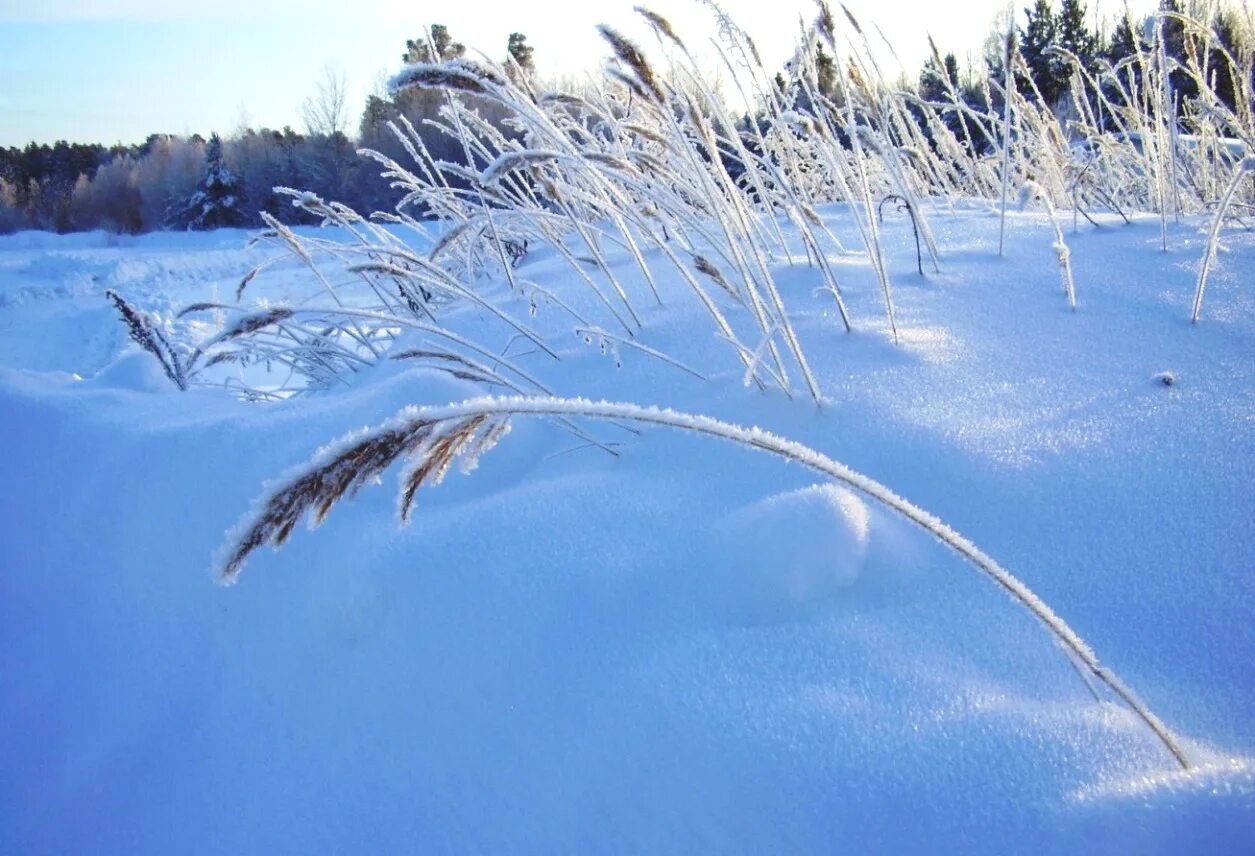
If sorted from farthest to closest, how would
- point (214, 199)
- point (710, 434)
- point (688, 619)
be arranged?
point (214, 199) → point (688, 619) → point (710, 434)

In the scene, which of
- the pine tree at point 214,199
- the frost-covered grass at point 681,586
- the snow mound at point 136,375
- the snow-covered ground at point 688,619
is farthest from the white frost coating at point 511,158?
the pine tree at point 214,199

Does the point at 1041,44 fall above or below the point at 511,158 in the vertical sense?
above

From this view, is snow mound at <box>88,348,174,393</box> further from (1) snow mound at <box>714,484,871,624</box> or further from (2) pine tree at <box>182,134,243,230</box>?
(2) pine tree at <box>182,134,243,230</box>

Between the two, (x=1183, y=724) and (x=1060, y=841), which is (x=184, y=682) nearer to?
(x=1060, y=841)

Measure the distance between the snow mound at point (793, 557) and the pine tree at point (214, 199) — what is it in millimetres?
23250

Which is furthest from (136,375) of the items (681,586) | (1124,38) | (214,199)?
(214,199)

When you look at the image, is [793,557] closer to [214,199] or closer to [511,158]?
[511,158]

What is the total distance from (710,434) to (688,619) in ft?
0.99

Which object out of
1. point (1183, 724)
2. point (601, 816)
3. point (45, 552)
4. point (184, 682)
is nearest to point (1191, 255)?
point (1183, 724)

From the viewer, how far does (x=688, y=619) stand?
0.80 metres

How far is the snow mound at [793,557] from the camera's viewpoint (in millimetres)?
808

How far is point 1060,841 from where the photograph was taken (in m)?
0.53

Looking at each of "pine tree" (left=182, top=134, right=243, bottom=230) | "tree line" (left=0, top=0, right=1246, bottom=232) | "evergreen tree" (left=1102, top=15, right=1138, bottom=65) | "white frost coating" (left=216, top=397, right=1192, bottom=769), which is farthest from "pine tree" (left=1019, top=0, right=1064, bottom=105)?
"white frost coating" (left=216, top=397, right=1192, bottom=769)

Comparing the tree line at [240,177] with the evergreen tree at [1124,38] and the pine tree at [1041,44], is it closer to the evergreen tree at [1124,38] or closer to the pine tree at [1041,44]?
the pine tree at [1041,44]
